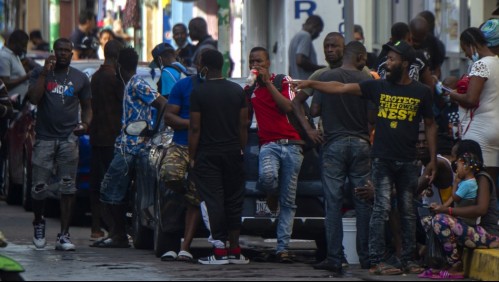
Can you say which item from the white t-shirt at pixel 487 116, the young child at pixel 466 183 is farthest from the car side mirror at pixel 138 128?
the young child at pixel 466 183

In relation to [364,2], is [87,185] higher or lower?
lower

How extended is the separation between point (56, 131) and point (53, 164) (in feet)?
1.02

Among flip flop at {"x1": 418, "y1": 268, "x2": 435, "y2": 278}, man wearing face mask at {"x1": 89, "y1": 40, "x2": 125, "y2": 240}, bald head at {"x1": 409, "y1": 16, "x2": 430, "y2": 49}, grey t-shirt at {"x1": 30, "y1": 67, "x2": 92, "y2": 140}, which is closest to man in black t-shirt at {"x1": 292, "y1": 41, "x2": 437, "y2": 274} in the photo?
flip flop at {"x1": 418, "y1": 268, "x2": 435, "y2": 278}

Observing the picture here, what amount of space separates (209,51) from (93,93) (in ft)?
8.74

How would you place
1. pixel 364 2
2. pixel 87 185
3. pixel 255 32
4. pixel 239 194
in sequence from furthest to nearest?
pixel 255 32
pixel 364 2
pixel 87 185
pixel 239 194

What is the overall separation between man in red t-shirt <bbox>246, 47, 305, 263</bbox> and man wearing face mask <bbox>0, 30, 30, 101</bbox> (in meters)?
8.70

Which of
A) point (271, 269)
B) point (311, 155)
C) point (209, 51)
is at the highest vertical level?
point (209, 51)

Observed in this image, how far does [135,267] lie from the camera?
13.6 metres

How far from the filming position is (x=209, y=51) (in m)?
14.3

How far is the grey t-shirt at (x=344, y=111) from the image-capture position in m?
13.6

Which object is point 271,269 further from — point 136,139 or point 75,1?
point 75,1

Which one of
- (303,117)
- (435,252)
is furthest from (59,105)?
(435,252)

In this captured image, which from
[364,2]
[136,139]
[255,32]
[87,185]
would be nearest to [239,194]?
[136,139]

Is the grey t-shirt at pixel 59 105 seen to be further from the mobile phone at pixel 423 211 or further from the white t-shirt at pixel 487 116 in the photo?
the white t-shirt at pixel 487 116
